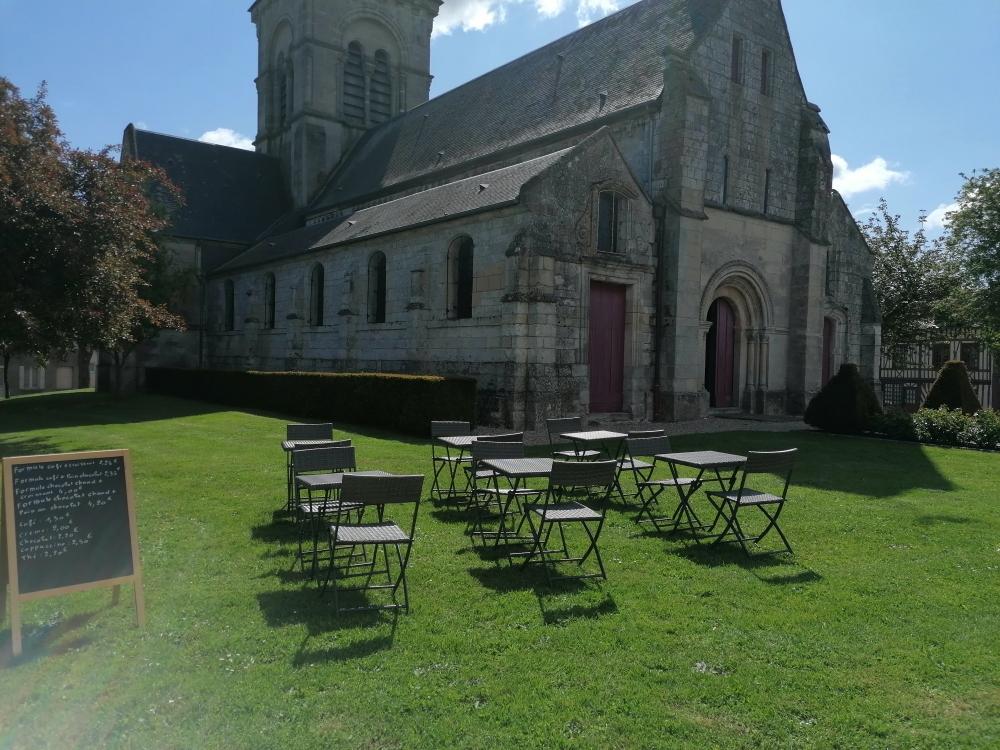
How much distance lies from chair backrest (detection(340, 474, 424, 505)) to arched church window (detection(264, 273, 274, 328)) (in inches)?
862

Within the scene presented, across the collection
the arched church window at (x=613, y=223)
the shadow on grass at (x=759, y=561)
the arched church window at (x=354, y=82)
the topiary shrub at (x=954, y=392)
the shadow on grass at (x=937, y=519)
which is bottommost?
the shadow on grass at (x=759, y=561)

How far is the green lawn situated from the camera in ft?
11.8

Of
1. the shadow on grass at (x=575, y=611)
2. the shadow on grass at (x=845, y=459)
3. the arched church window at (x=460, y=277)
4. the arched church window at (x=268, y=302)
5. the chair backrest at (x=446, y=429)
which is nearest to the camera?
the shadow on grass at (x=575, y=611)

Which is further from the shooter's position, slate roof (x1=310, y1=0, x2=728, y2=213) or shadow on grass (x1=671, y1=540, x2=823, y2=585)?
slate roof (x1=310, y1=0, x2=728, y2=213)

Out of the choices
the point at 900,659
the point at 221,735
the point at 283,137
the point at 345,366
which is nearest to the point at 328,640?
the point at 221,735

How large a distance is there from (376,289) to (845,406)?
41.3ft

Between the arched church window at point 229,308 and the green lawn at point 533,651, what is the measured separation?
71.9 ft

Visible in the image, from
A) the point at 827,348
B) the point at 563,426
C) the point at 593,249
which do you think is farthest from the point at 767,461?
the point at 827,348

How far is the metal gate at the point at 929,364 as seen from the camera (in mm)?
29391

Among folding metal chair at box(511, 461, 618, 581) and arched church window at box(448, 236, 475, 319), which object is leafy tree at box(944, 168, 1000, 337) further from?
folding metal chair at box(511, 461, 618, 581)

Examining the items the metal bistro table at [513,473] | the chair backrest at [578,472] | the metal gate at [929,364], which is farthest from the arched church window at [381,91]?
the chair backrest at [578,472]

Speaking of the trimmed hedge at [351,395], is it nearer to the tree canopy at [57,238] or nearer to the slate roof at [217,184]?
the tree canopy at [57,238]

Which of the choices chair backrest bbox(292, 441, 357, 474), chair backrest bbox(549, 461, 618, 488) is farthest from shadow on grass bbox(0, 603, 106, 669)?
chair backrest bbox(549, 461, 618, 488)

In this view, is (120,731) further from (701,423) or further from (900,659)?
(701,423)
